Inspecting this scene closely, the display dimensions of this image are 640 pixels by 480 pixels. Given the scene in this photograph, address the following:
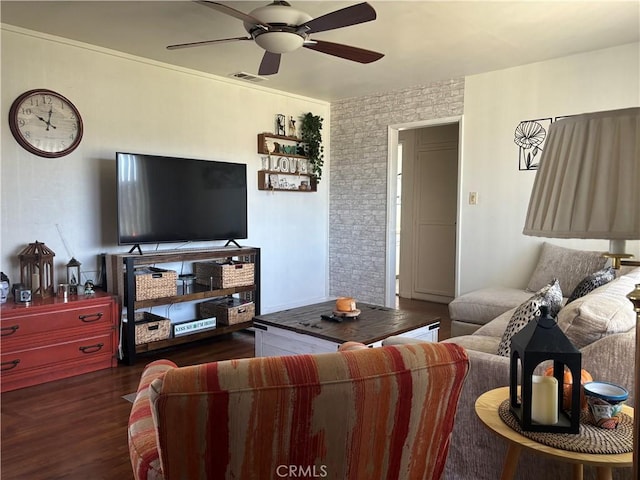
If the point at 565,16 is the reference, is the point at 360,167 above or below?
below

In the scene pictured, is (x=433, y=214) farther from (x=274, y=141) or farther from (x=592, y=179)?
(x=592, y=179)

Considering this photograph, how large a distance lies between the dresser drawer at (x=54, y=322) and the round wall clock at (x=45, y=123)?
1227mm

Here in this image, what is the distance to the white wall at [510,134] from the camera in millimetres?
3941

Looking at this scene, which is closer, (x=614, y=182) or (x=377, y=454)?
(x=614, y=182)

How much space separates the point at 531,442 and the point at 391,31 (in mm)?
2946

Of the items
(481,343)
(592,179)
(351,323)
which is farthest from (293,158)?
(592,179)

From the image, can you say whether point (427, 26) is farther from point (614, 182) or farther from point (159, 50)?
point (614, 182)

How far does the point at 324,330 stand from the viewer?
2746 mm

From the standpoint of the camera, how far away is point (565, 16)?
10.4 ft

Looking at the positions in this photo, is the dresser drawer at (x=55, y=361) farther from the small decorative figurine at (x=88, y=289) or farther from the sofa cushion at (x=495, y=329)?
the sofa cushion at (x=495, y=329)

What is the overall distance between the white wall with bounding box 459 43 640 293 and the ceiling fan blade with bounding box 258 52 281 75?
2.22 m

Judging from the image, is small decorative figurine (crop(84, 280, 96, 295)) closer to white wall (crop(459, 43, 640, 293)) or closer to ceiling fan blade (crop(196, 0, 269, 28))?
ceiling fan blade (crop(196, 0, 269, 28))

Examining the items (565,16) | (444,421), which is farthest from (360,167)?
(444,421)

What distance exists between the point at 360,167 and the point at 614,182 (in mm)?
4844
